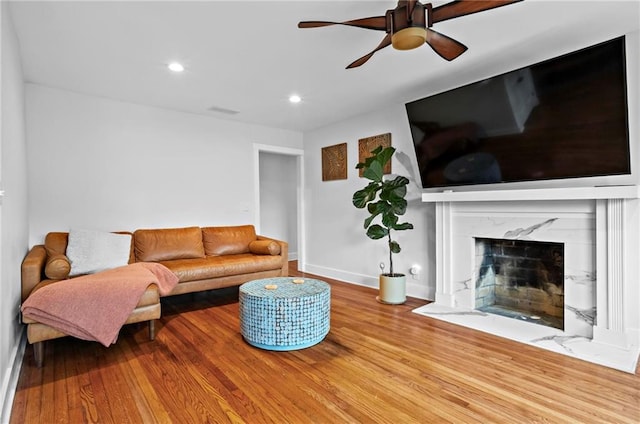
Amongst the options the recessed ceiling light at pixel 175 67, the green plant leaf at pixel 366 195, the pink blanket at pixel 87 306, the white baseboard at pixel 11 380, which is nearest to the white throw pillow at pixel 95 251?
the pink blanket at pixel 87 306

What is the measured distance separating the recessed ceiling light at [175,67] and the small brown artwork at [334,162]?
7.95ft

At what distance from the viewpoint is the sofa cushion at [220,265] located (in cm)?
336

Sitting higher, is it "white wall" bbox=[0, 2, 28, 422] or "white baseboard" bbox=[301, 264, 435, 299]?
"white wall" bbox=[0, 2, 28, 422]

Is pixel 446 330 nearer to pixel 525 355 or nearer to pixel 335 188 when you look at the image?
pixel 525 355

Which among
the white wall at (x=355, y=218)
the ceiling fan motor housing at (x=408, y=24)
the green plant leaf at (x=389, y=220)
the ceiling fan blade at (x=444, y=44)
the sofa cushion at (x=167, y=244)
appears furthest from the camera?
the white wall at (x=355, y=218)

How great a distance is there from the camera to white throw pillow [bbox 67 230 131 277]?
9.52 feet

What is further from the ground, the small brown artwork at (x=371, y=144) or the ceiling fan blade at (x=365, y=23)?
the ceiling fan blade at (x=365, y=23)

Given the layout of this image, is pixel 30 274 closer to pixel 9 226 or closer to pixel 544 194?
pixel 9 226

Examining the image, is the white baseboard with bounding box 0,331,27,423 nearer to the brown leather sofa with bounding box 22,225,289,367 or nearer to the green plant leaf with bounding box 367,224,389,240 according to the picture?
the brown leather sofa with bounding box 22,225,289,367

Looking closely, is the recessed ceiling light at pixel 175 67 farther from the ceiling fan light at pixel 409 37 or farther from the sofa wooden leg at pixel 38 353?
the sofa wooden leg at pixel 38 353

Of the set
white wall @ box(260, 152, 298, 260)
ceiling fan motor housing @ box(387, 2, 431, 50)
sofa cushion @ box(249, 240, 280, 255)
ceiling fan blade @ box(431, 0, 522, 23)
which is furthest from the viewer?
white wall @ box(260, 152, 298, 260)

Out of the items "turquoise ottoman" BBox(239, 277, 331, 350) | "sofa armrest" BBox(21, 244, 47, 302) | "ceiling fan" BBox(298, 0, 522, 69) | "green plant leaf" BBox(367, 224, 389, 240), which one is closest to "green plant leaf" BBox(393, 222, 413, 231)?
"green plant leaf" BBox(367, 224, 389, 240)

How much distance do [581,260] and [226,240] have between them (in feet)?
12.1

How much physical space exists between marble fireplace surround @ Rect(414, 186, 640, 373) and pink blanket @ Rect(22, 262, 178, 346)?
8.54ft
